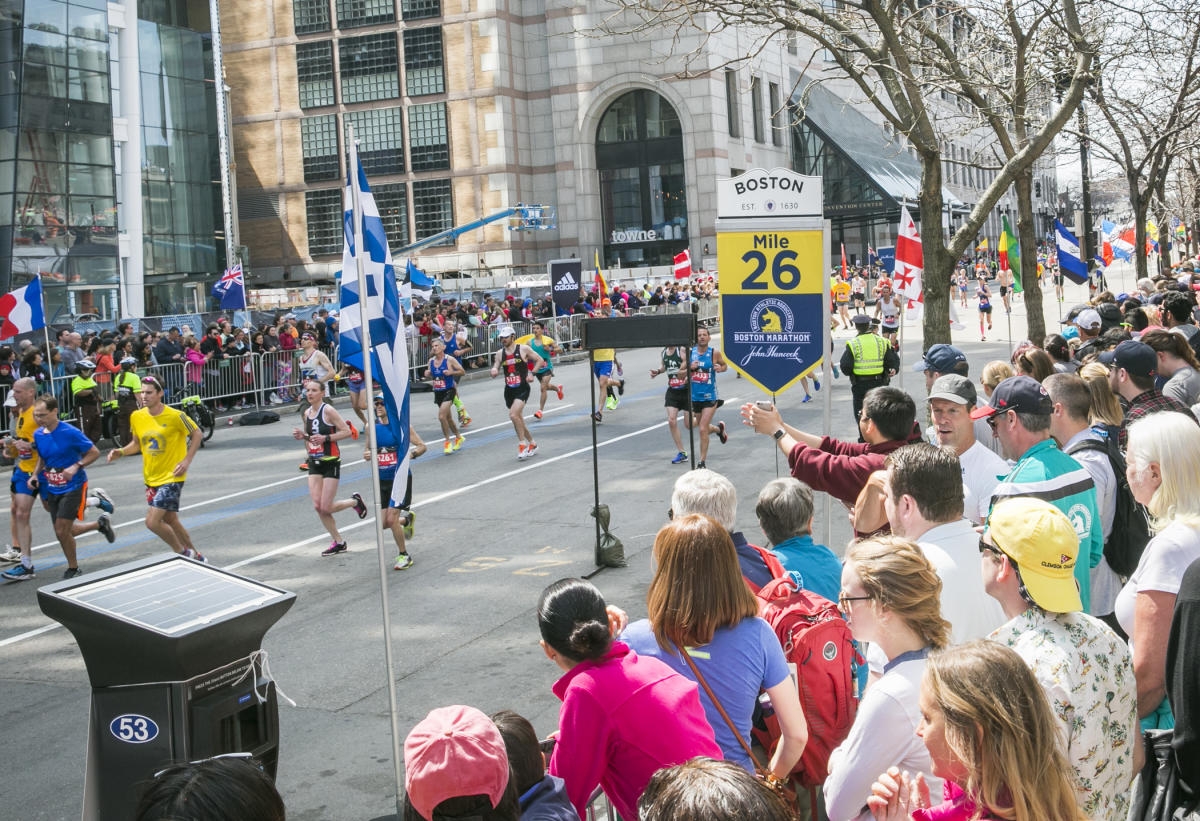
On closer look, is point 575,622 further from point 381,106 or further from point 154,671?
point 381,106

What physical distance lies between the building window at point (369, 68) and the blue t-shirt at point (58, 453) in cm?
6263

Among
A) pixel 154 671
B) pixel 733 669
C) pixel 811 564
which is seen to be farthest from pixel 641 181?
pixel 154 671

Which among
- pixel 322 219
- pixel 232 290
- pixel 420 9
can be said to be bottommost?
pixel 232 290

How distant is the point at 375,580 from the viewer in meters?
11.4

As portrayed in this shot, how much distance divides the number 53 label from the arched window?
6008 cm

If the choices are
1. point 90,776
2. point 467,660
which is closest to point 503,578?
point 467,660

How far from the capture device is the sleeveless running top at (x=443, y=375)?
746 inches

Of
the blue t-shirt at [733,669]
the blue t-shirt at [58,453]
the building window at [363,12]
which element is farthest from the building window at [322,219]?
the blue t-shirt at [733,669]

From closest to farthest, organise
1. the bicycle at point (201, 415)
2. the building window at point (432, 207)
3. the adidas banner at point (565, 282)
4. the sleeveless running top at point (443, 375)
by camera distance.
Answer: the sleeveless running top at point (443, 375)
the bicycle at point (201, 415)
the adidas banner at point (565, 282)
the building window at point (432, 207)

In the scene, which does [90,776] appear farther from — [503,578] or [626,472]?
[626,472]

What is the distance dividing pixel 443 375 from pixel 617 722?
612 inches

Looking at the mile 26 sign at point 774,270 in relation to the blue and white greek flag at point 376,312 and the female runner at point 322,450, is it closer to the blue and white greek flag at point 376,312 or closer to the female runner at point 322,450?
the blue and white greek flag at point 376,312

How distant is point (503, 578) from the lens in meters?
11.0

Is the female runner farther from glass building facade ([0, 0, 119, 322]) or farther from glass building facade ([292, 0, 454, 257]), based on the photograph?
A: glass building facade ([292, 0, 454, 257])
